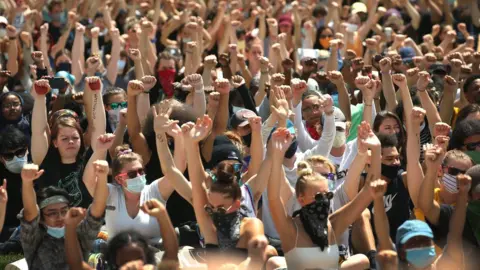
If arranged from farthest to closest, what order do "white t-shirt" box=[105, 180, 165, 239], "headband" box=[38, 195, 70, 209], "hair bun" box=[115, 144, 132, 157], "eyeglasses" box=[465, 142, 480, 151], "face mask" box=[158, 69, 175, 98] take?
"face mask" box=[158, 69, 175, 98] < "eyeglasses" box=[465, 142, 480, 151] < "hair bun" box=[115, 144, 132, 157] < "white t-shirt" box=[105, 180, 165, 239] < "headband" box=[38, 195, 70, 209]

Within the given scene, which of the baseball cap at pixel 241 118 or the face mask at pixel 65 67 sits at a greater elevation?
the baseball cap at pixel 241 118

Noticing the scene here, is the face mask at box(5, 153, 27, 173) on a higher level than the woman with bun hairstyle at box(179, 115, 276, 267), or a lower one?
lower

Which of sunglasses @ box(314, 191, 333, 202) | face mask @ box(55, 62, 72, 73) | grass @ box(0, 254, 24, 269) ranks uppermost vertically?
sunglasses @ box(314, 191, 333, 202)

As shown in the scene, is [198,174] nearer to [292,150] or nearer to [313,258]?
[313,258]

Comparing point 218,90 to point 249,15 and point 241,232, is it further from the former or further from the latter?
point 249,15

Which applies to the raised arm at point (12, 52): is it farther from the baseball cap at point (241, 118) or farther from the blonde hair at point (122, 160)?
the blonde hair at point (122, 160)

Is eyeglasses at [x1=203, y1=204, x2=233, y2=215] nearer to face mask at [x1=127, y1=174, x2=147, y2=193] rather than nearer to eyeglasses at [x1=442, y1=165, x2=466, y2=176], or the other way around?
face mask at [x1=127, y1=174, x2=147, y2=193]

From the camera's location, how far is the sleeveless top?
282 inches

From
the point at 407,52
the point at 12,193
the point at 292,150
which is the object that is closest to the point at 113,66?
the point at 12,193

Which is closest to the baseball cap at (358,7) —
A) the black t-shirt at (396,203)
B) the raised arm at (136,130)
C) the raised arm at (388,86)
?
the raised arm at (388,86)

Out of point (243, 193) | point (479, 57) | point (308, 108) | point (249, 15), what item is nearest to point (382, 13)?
point (249, 15)

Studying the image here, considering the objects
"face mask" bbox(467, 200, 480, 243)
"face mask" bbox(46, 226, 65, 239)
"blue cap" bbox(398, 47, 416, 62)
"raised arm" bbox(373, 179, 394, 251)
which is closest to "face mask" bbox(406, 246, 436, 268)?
"raised arm" bbox(373, 179, 394, 251)

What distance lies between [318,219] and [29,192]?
1.79 m

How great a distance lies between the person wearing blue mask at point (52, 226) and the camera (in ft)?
23.6
